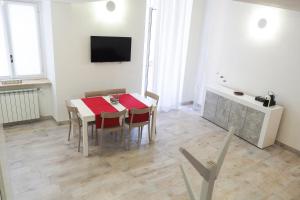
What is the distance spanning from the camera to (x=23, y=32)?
4.57 metres

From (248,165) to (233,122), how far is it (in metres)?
1.24

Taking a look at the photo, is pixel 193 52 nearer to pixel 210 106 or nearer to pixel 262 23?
pixel 210 106

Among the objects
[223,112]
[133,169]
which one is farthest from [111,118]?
[223,112]

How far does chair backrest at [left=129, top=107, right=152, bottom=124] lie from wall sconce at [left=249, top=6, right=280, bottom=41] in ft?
9.02

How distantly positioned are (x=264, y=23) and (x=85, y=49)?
11.8 ft

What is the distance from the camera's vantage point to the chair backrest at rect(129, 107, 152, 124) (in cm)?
398

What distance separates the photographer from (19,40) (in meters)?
4.57

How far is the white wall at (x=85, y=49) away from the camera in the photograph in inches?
175

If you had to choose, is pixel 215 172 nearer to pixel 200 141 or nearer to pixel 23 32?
pixel 200 141

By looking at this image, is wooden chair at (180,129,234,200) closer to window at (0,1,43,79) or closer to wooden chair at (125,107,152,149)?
wooden chair at (125,107,152,149)

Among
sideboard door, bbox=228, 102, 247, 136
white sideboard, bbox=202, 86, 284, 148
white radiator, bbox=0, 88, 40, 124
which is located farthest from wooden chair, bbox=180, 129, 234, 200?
white radiator, bbox=0, 88, 40, 124

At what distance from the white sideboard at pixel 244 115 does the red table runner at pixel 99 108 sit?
2.25 meters

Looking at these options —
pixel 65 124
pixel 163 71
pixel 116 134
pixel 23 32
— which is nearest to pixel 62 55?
pixel 23 32

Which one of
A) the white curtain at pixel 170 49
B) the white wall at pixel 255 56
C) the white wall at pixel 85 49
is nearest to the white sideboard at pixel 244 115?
the white wall at pixel 255 56
